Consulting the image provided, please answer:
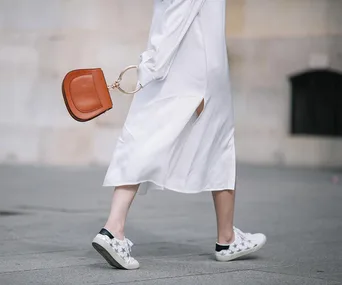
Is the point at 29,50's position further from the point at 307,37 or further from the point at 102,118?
the point at 307,37

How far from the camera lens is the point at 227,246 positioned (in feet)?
18.6

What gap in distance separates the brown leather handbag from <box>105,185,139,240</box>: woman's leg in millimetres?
430

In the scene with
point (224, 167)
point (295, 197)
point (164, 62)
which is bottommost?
point (295, 197)

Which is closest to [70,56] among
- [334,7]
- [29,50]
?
[29,50]

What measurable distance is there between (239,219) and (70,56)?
200 inches

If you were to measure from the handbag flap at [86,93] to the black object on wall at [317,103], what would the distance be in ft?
25.8

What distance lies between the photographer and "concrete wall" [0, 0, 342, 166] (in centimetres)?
1223

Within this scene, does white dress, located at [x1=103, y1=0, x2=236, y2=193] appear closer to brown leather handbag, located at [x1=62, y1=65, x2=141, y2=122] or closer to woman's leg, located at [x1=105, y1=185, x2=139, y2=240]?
woman's leg, located at [x1=105, y1=185, x2=139, y2=240]

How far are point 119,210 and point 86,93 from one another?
0.61 metres

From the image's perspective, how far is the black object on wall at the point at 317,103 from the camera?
12.8 metres

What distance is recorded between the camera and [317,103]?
1293cm

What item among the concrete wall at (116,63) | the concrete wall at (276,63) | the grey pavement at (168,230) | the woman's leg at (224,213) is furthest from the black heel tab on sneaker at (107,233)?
the concrete wall at (276,63)

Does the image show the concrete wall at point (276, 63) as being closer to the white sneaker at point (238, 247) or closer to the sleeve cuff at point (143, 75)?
the white sneaker at point (238, 247)

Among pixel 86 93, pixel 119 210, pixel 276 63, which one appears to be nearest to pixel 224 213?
pixel 119 210
